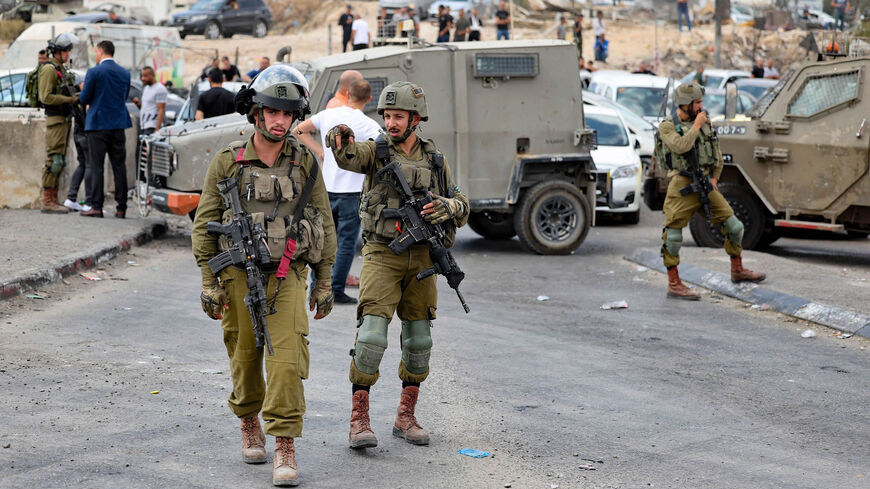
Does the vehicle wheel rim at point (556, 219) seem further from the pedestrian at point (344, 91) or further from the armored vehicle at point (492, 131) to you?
the pedestrian at point (344, 91)

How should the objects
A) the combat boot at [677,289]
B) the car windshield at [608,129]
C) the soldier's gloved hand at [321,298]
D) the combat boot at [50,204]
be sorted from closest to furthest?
1. the soldier's gloved hand at [321,298]
2. the combat boot at [677,289]
3. the combat boot at [50,204]
4. the car windshield at [608,129]

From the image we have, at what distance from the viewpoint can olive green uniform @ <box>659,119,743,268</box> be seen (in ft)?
34.0

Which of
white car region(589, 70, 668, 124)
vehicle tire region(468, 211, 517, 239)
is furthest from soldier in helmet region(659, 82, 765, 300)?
white car region(589, 70, 668, 124)

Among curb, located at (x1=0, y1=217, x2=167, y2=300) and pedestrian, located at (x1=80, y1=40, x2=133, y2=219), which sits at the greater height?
pedestrian, located at (x1=80, y1=40, x2=133, y2=219)

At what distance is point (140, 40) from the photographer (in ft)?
98.1

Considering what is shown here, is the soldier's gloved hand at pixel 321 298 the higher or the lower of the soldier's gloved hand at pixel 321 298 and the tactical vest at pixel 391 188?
the lower

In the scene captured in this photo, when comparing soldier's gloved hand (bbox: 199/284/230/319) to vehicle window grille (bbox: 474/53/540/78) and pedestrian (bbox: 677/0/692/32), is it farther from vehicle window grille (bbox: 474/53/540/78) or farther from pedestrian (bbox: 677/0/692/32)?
pedestrian (bbox: 677/0/692/32)

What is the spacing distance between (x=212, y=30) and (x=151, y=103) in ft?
86.8

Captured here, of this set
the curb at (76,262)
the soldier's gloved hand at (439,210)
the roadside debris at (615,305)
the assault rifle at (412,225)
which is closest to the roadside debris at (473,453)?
the assault rifle at (412,225)

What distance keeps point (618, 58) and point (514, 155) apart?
29.1 metres

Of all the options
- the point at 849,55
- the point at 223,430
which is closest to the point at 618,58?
the point at 849,55

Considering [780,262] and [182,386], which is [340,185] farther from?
[780,262]

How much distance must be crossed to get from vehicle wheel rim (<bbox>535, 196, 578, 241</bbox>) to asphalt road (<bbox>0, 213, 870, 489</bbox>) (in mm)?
2999

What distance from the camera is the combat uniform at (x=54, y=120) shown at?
13.5 meters
